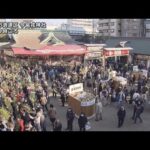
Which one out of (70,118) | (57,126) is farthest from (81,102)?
(57,126)

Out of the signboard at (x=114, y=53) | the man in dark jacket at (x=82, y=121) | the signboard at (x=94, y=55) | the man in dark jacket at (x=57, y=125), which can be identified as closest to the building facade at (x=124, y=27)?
the signboard at (x=114, y=53)

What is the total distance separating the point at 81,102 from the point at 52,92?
2.64 m

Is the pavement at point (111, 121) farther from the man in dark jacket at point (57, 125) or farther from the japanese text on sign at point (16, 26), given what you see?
the japanese text on sign at point (16, 26)

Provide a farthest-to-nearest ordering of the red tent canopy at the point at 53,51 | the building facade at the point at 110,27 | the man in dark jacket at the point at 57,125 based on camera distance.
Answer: the building facade at the point at 110,27 < the red tent canopy at the point at 53,51 < the man in dark jacket at the point at 57,125

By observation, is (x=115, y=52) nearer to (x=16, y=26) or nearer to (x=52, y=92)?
(x=52, y=92)

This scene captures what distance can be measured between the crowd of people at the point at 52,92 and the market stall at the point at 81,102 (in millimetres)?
251

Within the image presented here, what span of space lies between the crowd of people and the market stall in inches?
9.9

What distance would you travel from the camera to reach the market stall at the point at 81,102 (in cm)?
1380

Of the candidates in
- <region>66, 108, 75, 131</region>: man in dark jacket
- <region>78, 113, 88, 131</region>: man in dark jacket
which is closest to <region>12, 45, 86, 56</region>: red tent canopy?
<region>66, 108, 75, 131</region>: man in dark jacket

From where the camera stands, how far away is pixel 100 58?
21781 mm

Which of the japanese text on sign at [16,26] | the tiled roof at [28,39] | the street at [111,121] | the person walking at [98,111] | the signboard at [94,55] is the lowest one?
the street at [111,121]

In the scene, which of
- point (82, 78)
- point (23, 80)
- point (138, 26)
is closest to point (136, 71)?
point (82, 78)
